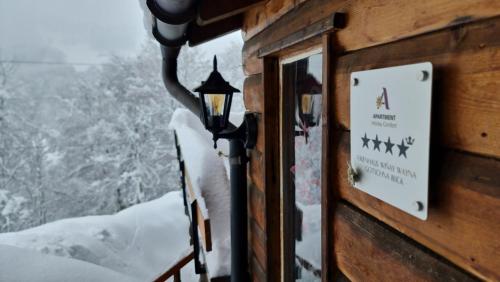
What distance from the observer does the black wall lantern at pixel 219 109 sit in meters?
1.94

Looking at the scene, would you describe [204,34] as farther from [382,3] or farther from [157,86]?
[157,86]

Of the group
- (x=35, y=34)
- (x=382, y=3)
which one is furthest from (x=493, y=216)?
(x=35, y=34)

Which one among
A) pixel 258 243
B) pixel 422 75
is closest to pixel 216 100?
pixel 258 243

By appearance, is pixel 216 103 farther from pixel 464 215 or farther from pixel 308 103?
pixel 464 215

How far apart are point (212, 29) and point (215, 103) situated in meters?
0.72

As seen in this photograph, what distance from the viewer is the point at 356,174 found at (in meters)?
0.84

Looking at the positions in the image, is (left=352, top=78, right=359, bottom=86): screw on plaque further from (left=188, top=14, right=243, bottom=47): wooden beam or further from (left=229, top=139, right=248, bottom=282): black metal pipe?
(left=188, top=14, right=243, bottom=47): wooden beam

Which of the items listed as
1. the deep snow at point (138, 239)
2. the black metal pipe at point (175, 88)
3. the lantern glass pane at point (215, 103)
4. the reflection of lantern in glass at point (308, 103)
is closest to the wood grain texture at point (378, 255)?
the reflection of lantern in glass at point (308, 103)

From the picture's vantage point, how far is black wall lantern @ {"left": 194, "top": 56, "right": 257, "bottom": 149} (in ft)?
6.38

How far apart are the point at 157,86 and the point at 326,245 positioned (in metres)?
15.1

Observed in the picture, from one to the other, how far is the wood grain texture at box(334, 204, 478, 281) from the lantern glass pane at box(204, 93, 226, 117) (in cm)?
115

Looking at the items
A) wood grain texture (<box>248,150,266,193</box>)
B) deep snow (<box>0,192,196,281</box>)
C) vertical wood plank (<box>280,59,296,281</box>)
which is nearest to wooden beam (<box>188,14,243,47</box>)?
vertical wood plank (<box>280,59,296,281</box>)

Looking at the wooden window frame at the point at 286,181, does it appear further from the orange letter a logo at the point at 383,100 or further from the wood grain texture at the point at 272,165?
the orange letter a logo at the point at 383,100

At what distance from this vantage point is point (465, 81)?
21.5 inches
